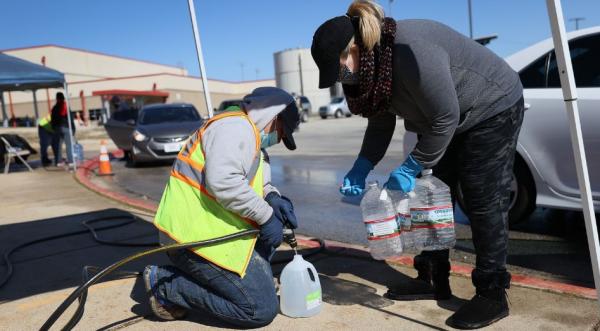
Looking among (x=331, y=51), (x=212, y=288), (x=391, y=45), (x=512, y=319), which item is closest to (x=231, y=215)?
(x=212, y=288)

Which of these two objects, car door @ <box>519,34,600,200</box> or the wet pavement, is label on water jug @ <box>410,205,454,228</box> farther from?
car door @ <box>519,34,600,200</box>

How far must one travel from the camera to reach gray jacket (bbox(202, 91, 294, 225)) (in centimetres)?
274

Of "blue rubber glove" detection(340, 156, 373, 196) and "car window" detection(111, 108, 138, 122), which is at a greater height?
"blue rubber glove" detection(340, 156, 373, 196)

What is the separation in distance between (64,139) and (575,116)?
490 inches

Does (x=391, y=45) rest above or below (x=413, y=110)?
above

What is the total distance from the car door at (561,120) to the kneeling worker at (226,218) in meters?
2.29

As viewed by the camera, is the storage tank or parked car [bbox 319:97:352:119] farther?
the storage tank

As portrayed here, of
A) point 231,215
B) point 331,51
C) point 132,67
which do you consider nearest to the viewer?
point 331,51

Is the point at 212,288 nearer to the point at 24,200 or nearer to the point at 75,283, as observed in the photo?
the point at 75,283

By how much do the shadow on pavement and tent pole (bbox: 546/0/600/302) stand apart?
10.2ft

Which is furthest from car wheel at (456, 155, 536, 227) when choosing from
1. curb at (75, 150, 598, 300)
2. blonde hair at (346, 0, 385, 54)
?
blonde hair at (346, 0, 385, 54)

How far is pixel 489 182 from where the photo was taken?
282cm

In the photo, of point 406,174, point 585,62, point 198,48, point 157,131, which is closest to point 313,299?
point 406,174

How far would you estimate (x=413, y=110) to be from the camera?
8.92 ft
